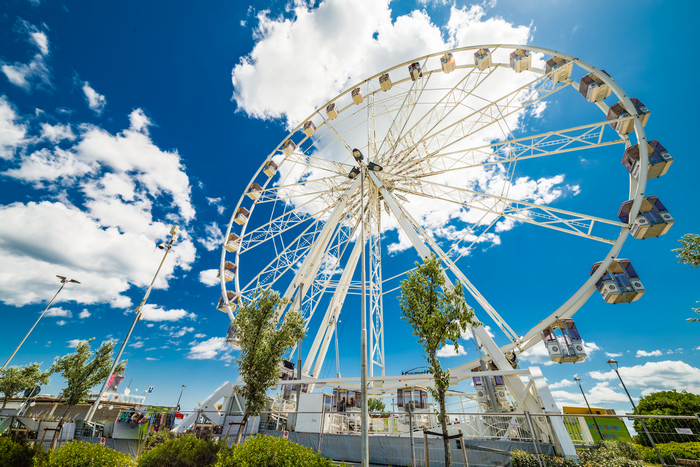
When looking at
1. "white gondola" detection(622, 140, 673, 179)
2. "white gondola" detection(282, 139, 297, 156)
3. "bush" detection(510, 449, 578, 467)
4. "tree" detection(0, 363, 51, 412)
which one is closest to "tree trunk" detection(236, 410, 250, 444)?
"bush" detection(510, 449, 578, 467)

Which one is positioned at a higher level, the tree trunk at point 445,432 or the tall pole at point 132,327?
the tall pole at point 132,327

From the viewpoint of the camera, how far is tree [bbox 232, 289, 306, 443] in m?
10.4

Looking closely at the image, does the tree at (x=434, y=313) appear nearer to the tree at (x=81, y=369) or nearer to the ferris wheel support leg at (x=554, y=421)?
the ferris wheel support leg at (x=554, y=421)

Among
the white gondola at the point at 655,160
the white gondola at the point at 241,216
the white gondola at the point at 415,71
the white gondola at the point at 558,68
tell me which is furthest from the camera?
the white gondola at the point at 241,216

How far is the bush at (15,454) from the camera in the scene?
29.8 ft

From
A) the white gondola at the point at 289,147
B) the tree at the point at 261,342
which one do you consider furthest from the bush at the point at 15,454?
the white gondola at the point at 289,147

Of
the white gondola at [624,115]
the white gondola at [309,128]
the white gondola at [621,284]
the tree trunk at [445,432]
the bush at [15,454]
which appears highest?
the white gondola at [309,128]

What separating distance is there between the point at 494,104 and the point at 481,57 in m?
3.22

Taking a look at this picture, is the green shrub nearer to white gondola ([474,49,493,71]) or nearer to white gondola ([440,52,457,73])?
white gondola ([474,49,493,71])

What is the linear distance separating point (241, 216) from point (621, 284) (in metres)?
22.3

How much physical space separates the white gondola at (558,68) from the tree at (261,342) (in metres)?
17.8

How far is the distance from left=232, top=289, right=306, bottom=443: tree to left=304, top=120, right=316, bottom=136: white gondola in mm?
14086

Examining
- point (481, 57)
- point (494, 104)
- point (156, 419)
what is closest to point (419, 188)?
point (494, 104)

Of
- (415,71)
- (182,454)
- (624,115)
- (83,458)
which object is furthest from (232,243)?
(624,115)
